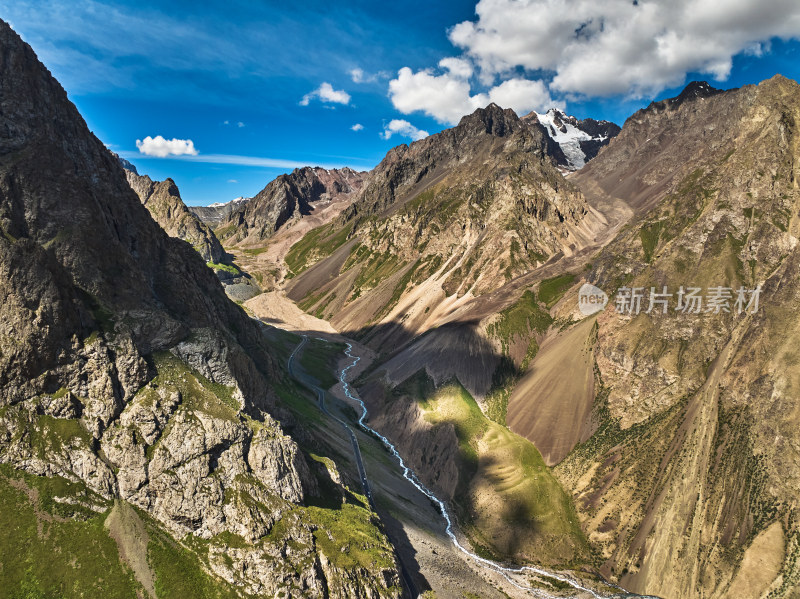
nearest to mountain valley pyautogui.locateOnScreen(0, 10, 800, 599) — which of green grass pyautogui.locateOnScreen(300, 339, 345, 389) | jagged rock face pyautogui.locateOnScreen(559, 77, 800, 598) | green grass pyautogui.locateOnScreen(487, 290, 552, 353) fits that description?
jagged rock face pyautogui.locateOnScreen(559, 77, 800, 598)

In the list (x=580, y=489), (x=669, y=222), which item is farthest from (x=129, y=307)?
(x=669, y=222)

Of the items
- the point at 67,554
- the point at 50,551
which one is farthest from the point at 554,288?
the point at 50,551

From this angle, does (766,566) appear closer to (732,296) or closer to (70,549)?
(732,296)

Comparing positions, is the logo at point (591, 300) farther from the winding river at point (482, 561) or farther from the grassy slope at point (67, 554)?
the grassy slope at point (67, 554)

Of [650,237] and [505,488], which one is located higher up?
[650,237]

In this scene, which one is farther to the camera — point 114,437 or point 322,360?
point 322,360

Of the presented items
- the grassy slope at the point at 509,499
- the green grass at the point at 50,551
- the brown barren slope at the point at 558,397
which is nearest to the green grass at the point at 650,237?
the brown barren slope at the point at 558,397

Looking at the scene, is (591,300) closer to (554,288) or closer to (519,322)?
(554,288)
